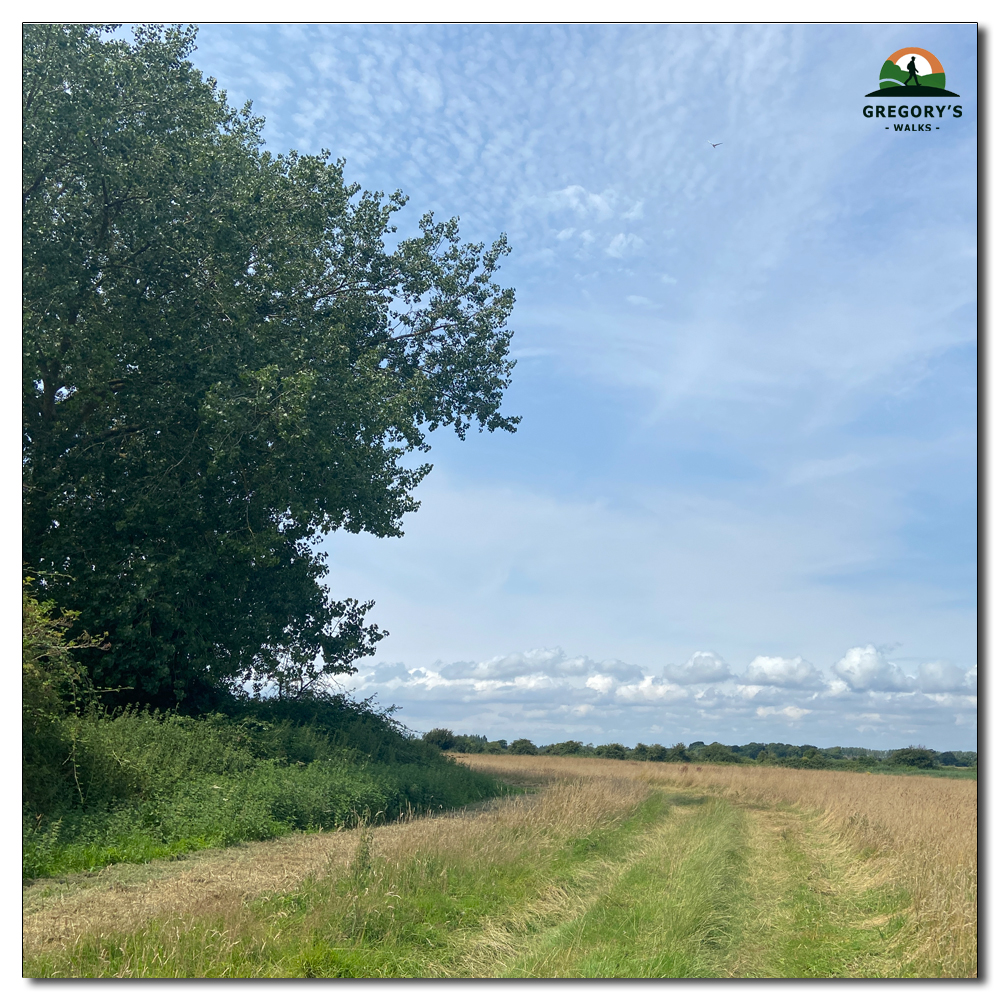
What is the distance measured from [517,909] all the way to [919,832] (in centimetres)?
795

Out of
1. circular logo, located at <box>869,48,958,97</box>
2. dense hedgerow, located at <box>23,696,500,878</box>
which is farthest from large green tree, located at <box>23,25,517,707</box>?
circular logo, located at <box>869,48,958,97</box>

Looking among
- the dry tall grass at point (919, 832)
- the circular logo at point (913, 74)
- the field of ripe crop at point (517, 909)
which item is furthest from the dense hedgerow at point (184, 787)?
the circular logo at point (913, 74)

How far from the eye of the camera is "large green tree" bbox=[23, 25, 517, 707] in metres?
16.2

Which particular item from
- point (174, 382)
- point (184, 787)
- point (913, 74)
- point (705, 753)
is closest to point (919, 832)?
point (913, 74)

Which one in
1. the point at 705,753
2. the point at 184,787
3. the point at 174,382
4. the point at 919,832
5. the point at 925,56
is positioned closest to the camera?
the point at 925,56

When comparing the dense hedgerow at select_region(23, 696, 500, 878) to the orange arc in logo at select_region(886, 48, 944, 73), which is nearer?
the orange arc in logo at select_region(886, 48, 944, 73)

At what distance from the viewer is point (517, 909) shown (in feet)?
29.8

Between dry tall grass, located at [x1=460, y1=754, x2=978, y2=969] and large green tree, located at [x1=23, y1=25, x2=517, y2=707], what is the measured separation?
13.9 meters

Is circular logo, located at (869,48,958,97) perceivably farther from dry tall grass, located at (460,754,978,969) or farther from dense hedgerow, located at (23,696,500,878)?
dense hedgerow, located at (23,696,500,878)

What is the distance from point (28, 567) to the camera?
16109 mm

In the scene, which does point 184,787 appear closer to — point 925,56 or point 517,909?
point 517,909

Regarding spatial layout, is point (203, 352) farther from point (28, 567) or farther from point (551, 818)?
point (551, 818)

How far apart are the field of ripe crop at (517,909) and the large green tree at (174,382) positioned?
7344 millimetres

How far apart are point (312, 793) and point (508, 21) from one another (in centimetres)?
1358
